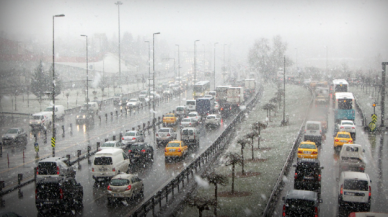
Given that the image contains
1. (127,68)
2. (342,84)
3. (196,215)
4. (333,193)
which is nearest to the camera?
(196,215)

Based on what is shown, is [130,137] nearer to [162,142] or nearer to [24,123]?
[162,142]

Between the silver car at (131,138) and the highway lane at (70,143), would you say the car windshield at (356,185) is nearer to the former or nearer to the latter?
the highway lane at (70,143)

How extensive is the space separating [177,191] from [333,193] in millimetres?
7122

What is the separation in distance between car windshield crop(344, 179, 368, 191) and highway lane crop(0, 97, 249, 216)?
865cm

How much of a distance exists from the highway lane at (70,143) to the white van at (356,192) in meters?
16.2

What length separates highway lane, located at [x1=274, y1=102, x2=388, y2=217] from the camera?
52.0 ft

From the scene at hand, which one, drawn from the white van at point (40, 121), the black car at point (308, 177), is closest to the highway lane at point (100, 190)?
the black car at point (308, 177)

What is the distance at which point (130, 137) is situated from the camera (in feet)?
104

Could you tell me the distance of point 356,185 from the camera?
15328mm

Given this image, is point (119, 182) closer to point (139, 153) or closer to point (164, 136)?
point (139, 153)

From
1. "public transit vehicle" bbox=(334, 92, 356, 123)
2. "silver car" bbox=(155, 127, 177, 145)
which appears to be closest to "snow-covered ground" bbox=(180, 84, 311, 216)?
"public transit vehicle" bbox=(334, 92, 356, 123)

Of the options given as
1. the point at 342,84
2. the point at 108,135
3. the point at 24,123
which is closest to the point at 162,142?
the point at 108,135

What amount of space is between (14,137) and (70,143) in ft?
15.7

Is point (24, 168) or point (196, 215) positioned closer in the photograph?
point (196, 215)
